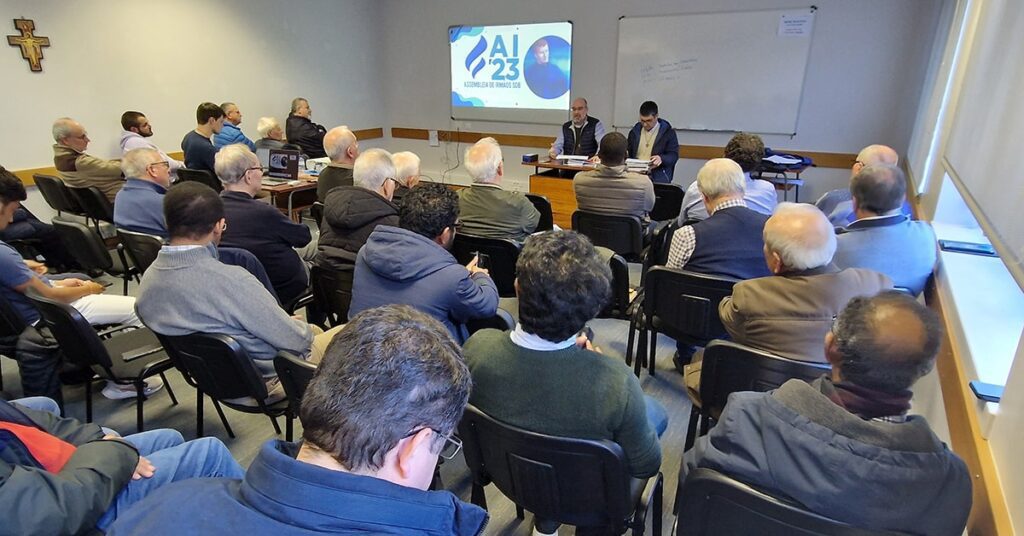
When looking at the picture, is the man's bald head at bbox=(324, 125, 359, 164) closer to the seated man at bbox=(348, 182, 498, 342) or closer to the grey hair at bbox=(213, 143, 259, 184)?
the grey hair at bbox=(213, 143, 259, 184)

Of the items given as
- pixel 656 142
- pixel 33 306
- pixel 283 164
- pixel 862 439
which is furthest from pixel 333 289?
pixel 656 142

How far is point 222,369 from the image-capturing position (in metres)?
1.81

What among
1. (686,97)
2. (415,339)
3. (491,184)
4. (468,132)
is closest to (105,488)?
(415,339)

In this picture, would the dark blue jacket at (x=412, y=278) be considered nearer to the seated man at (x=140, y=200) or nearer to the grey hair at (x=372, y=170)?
the grey hair at (x=372, y=170)

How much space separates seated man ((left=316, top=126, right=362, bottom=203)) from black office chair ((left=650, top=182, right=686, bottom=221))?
99.6 inches

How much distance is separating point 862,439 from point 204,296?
189 cm

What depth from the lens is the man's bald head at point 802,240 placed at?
5.38 feet

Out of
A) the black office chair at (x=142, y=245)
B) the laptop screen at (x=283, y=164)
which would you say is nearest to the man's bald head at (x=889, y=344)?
the black office chair at (x=142, y=245)

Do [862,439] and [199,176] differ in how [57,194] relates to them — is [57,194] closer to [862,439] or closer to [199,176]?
[199,176]

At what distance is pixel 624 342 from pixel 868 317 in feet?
7.24

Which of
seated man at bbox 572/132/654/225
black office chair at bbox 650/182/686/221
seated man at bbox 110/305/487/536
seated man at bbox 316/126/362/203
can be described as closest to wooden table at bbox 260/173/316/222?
seated man at bbox 316/126/362/203

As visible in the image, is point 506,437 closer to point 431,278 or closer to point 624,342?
point 431,278

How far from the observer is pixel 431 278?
1899mm

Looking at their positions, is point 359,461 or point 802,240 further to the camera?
point 802,240
